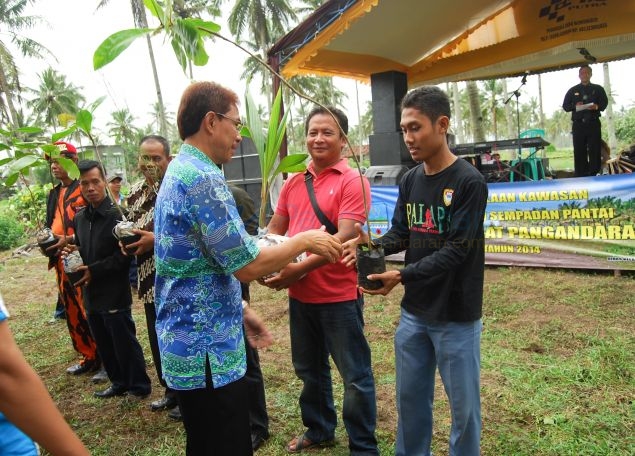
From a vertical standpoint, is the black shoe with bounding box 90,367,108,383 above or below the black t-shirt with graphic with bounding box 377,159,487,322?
below

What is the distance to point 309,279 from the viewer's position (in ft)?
7.86

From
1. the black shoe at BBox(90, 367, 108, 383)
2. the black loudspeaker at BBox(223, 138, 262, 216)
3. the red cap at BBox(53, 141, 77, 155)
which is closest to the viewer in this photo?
the red cap at BBox(53, 141, 77, 155)

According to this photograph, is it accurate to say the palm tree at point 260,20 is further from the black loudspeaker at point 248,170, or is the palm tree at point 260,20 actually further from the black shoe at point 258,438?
the black shoe at point 258,438

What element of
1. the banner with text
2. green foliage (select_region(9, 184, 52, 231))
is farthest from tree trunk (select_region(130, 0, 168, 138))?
the banner with text

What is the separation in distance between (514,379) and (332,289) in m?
1.75

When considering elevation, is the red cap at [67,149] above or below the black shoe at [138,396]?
above

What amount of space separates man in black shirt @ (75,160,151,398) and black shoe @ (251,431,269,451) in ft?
4.14

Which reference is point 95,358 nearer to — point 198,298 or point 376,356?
point 376,356

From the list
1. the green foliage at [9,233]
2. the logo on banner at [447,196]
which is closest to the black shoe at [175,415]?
the logo on banner at [447,196]

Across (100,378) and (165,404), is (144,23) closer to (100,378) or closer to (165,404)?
(100,378)

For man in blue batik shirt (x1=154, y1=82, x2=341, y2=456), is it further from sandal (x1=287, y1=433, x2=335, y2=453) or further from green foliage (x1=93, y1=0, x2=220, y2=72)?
sandal (x1=287, y1=433, x2=335, y2=453)

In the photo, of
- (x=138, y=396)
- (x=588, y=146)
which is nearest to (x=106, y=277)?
(x=138, y=396)

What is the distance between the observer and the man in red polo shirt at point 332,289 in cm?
235

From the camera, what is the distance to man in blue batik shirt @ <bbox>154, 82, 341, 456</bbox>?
1540mm
